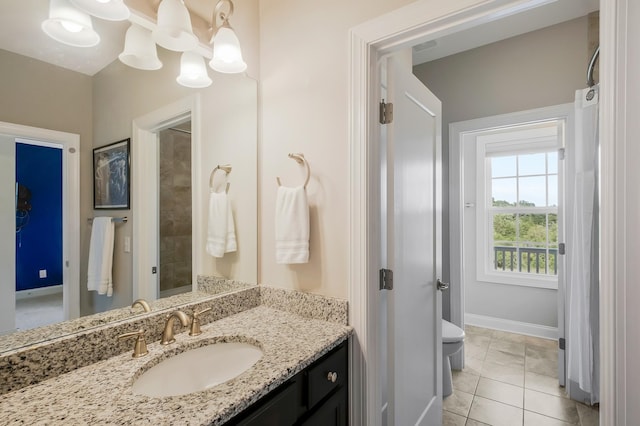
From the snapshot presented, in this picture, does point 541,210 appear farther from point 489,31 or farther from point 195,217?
point 195,217

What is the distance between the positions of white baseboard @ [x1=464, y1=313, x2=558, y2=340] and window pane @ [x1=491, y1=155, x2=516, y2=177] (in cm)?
166

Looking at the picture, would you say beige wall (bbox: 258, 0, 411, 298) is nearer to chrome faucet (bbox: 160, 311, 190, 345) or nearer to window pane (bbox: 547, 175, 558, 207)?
chrome faucet (bbox: 160, 311, 190, 345)

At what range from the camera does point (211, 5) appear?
4.43 feet

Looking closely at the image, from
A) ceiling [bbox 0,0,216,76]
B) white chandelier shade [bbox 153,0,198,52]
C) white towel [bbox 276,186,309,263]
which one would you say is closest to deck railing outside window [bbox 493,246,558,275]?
white towel [bbox 276,186,309,263]

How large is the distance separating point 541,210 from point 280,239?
3386 mm

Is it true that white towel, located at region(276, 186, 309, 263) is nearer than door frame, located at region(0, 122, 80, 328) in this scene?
No

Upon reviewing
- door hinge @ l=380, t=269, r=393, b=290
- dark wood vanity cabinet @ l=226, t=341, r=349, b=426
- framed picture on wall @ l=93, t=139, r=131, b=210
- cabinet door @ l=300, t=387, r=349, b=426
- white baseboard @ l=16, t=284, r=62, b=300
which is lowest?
cabinet door @ l=300, t=387, r=349, b=426

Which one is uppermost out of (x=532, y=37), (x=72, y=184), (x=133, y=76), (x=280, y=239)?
(x=532, y=37)

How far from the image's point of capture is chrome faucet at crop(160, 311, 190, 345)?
108 centimetres

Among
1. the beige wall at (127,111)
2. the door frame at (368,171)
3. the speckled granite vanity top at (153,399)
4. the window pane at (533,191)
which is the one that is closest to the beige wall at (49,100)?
the beige wall at (127,111)

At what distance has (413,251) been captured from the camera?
60.8 inches

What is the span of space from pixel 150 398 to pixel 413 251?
47.4 inches

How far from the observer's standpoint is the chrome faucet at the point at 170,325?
3.53 feet

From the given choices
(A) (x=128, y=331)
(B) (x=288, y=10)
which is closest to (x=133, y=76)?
(B) (x=288, y=10)
